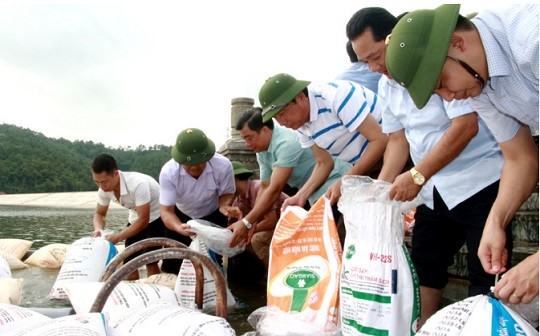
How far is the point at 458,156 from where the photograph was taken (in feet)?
6.45

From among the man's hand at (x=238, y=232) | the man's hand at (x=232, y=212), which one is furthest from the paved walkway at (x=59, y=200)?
the man's hand at (x=238, y=232)

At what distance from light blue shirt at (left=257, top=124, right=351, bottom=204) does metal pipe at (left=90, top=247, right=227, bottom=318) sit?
3.32 feet

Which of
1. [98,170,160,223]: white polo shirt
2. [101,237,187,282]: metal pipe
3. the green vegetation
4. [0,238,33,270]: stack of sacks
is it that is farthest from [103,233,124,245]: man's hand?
A: the green vegetation

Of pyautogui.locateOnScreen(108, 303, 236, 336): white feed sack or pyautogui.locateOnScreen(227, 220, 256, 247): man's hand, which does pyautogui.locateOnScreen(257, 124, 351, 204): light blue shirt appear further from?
pyautogui.locateOnScreen(108, 303, 236, 336): white feed sack

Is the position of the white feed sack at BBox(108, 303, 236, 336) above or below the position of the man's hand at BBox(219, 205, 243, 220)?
below

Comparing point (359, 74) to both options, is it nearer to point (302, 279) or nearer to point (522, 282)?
point (302, 279)

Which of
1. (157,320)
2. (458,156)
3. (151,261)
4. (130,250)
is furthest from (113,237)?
(458,156)

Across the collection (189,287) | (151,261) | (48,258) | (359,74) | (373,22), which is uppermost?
(373,22)

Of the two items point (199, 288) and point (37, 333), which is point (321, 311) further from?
point (37, 333)

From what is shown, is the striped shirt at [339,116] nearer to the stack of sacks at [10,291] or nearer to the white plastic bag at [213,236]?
the white plastic bag at [213,236]

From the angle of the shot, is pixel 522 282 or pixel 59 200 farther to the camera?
pixel 59 200

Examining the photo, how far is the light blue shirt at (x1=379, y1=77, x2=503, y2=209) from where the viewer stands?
→ 191 cm

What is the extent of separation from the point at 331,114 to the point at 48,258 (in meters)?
3.97

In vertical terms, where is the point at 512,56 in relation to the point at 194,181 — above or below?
above
